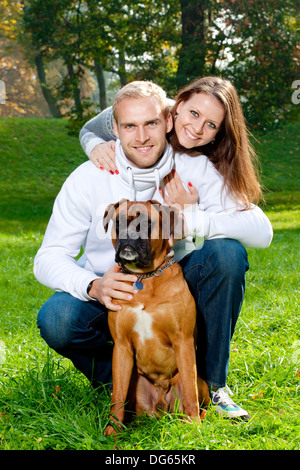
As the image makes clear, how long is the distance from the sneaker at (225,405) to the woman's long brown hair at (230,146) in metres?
1.11

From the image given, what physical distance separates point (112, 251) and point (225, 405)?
1.11 metres

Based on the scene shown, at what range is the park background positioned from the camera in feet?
8.89

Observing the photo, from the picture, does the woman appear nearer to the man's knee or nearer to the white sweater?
the white sweater

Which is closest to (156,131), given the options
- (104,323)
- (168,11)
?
(104,323)

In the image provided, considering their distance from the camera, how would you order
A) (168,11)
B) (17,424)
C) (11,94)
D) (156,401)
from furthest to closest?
(11,94)
(168,11)
(156,401)
(17,424)

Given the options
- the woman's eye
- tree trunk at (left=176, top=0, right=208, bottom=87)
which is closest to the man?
the woman's eye

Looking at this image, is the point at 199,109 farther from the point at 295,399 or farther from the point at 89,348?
the point at 295,399

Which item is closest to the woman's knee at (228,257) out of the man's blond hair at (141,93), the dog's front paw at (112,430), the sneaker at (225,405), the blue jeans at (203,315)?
the blue jeans at (203,315)

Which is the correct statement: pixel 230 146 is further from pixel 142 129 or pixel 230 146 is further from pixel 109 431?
pixel 109 431

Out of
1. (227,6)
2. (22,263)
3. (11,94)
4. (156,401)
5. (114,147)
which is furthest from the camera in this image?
(11,94)

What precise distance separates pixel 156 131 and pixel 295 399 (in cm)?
177

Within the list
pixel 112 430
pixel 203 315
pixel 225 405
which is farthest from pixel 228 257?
pixel 112 430

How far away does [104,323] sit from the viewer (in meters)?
3.07

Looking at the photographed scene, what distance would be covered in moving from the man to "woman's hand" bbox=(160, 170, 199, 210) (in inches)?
3.3
